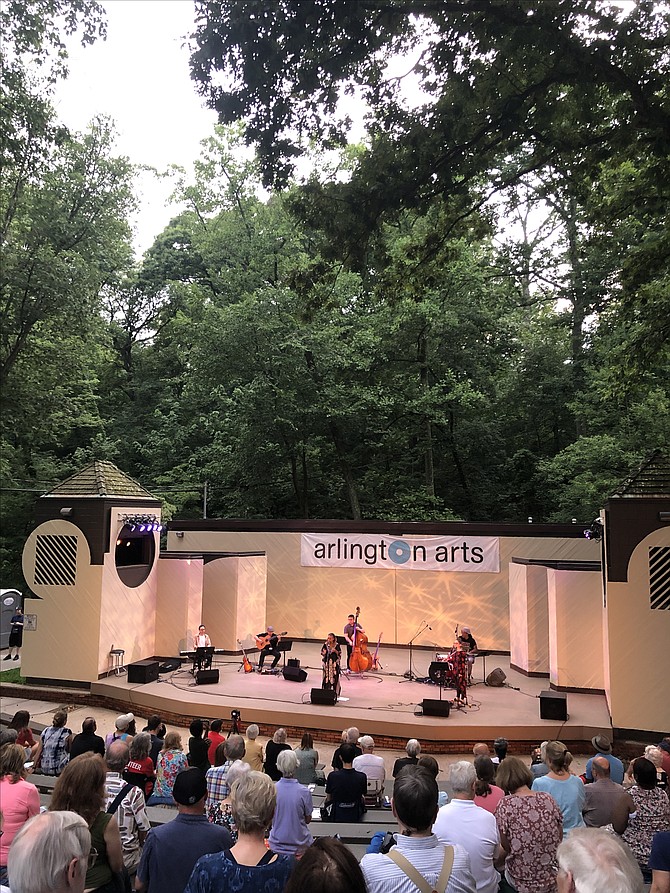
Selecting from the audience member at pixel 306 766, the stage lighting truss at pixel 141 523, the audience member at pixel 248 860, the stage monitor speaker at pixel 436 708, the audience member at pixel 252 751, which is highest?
the stage lighting truss at pixel 141 523

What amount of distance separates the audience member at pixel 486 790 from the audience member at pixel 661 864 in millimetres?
1438

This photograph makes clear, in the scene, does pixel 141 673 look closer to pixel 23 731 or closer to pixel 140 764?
pixel 23 731

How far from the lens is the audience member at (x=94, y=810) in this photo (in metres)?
3.09

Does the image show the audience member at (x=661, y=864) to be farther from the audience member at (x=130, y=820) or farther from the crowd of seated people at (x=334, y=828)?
the audience member at (x=130, y=820)

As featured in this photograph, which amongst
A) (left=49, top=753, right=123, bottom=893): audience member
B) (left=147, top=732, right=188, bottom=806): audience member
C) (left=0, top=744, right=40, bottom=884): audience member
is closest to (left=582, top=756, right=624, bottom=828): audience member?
(left=147, top=732, right=188, bottom=806): audience member

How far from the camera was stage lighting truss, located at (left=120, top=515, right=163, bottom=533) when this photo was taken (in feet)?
47.0

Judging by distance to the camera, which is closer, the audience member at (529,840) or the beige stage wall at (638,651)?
the audience member at (529,840)

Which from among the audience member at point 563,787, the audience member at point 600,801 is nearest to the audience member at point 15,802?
the audience member at point 563,787

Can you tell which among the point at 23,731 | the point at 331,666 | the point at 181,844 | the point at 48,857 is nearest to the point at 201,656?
the point at 331,666

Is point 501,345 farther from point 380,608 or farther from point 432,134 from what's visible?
point 432,134

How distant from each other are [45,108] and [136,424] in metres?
14.4

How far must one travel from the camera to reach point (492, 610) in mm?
16859

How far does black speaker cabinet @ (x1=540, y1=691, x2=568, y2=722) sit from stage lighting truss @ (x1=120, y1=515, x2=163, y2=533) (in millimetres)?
9106

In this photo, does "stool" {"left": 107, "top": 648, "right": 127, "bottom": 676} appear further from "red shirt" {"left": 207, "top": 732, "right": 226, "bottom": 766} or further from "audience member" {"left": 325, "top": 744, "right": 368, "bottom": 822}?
"audience member" {"left": 325, "top": 744, "right": 368, "bottom": 822}
